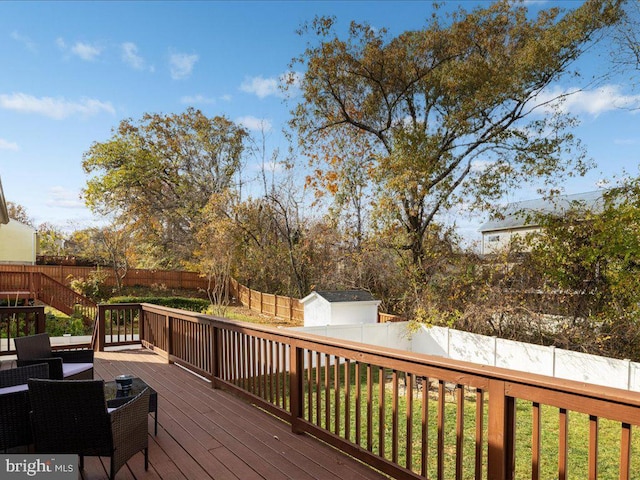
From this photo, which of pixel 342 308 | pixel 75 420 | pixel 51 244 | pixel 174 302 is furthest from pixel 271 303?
pixel 75 420

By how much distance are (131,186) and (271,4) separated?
14.0m

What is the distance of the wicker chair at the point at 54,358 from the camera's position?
3.51 meters

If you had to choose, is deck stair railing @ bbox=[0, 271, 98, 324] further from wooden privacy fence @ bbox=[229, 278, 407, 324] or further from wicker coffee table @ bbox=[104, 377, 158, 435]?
wicker coffee table @ bbox=[104, 377, 158, 435]

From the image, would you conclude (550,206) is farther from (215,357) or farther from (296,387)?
(296,387)

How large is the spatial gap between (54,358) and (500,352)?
8573 millimetres

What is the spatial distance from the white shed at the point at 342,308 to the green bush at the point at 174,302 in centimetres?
557

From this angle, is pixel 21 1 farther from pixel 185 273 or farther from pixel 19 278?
pixel 185 273

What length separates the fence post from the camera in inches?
72.9

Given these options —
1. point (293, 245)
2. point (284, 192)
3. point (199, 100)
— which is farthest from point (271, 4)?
point (199, 100)

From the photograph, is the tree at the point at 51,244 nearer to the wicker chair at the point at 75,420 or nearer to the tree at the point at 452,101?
the tree at the point at 452,101

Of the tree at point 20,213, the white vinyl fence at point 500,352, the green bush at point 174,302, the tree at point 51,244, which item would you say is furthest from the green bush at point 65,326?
the tree at point 20,213

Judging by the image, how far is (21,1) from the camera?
666 centimetres

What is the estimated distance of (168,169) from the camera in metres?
22.0

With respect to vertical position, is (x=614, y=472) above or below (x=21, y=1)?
below
